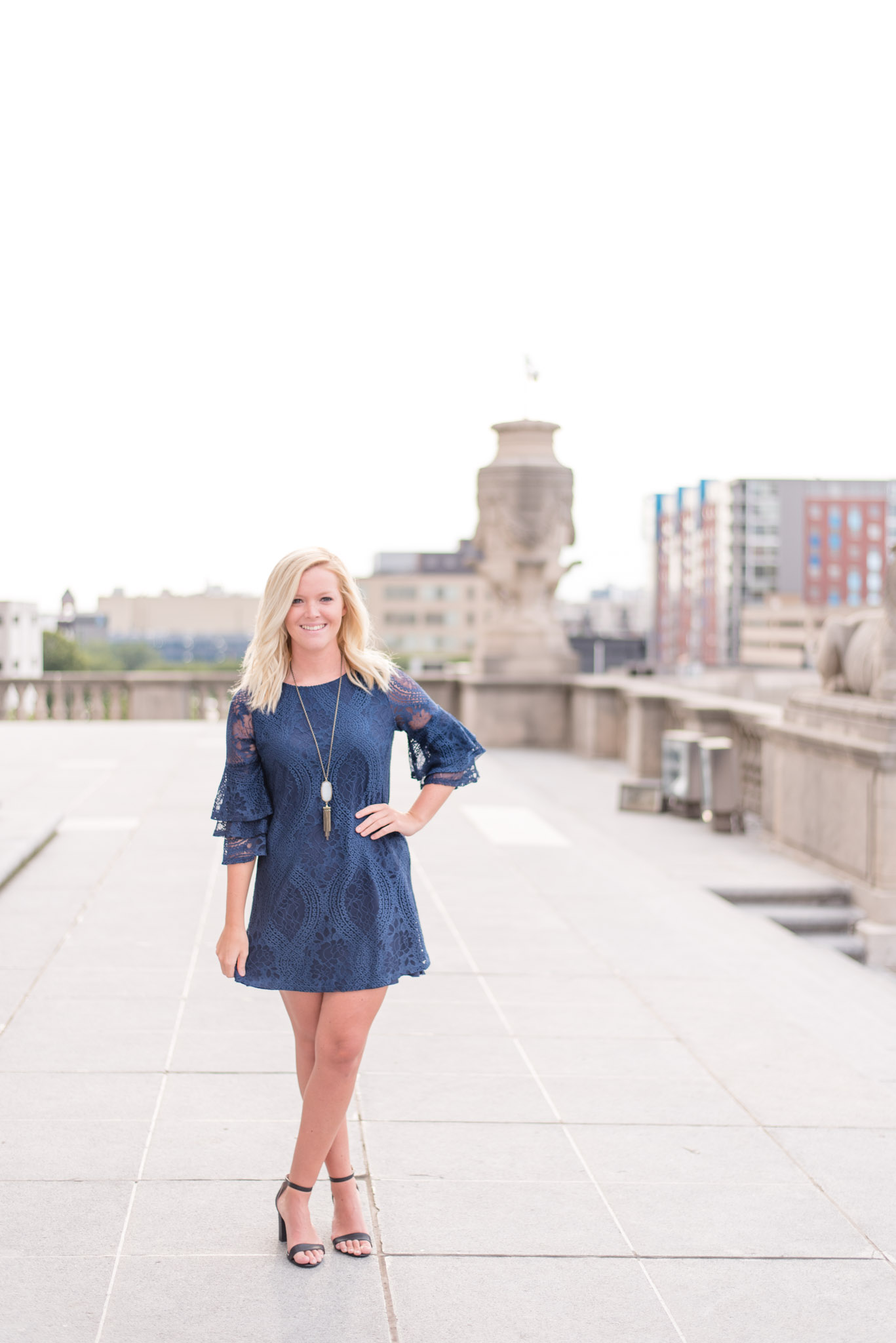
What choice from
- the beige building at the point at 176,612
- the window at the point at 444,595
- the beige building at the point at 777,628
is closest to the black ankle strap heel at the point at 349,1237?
the beige building at the point at 777,628

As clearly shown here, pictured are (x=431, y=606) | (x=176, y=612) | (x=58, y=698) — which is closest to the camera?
(x=58, y=698)

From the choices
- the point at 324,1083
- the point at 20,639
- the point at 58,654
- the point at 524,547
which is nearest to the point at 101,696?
the point at 524,547

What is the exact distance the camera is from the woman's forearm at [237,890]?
11.0 ft

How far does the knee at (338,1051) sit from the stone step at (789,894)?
6297 millimetres

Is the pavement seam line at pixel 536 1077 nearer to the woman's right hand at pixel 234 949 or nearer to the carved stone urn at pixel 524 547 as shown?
the woman's right hand at pixel 234 949

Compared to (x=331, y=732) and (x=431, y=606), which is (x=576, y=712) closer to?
(x=331, y=732)

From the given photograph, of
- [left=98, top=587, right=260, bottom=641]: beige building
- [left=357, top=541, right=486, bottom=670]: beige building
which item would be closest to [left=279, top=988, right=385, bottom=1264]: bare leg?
[left=98, top=587, right=260, bottom=641]: beige building

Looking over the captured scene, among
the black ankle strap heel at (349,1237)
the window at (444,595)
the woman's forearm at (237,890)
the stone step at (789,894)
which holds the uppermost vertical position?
the window at (444,595)

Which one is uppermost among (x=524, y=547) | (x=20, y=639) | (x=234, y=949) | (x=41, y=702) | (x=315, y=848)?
(x=524, y=547)

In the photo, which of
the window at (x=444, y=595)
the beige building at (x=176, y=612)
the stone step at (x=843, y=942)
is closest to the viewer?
the stone step at (x=843, y=942)

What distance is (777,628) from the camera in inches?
5600

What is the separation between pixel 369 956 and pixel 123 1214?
3.30 ft

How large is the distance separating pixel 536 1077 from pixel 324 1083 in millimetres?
1682

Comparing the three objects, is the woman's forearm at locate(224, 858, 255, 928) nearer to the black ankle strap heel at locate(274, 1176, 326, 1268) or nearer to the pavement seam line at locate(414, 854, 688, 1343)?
the black ankle strap heel at locate(274, 1176, 326, 1268)
